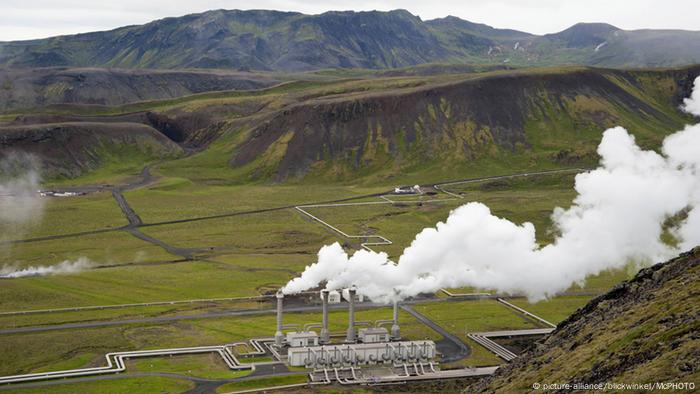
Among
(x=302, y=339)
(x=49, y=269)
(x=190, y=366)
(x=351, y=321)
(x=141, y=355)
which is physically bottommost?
(x=190, y=366)

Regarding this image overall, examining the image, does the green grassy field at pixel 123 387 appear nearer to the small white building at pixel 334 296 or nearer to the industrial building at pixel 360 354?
the industrial building at pixel 360 354

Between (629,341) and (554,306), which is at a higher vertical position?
(629,341)

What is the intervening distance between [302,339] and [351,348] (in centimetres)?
821

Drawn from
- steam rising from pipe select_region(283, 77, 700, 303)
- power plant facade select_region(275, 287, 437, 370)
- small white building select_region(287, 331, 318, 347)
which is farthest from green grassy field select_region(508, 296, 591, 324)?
small white building select_region(287, 331, 318, 347)

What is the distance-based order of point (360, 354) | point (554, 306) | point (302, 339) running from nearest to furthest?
point (360, 354) < point (302, 339) < point (554, 306)

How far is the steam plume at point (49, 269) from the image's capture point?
→ 143875mm

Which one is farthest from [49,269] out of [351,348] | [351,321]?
[351,348]

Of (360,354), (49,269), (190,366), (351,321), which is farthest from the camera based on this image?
(49,269)

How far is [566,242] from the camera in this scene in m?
104

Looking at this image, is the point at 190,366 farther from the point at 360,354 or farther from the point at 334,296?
the point at 334,296

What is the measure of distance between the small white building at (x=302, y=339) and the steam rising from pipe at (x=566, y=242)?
871cm

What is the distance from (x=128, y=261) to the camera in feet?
534

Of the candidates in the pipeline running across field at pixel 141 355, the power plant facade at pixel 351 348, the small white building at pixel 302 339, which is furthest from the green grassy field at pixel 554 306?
the pipeline running across field at pixel 141 355

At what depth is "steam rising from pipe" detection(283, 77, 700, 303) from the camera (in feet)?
334
